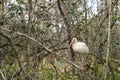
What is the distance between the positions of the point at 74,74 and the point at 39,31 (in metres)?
0.50

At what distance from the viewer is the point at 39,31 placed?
279cm

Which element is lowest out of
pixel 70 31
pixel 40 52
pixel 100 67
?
pixel 100 67

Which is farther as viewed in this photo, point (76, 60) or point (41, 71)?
point (41, 71)

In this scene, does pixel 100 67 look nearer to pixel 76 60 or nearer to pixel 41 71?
pixel 41 71

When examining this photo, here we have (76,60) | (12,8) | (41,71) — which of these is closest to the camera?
(76,60)

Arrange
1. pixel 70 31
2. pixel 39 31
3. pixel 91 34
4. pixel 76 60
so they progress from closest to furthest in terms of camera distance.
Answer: pixel 70 31, pixel 76 60, pixel 39 31, pixel 91 34

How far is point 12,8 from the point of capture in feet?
8.22

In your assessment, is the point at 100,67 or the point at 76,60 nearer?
the point at 76,60

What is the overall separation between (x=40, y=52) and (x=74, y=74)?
17.3 inches

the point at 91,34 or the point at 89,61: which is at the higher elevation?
the point at 91,34

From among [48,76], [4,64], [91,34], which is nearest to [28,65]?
[48,76]

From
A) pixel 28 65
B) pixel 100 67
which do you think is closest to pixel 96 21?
pixel 100 67

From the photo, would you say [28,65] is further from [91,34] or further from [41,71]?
[91,34]

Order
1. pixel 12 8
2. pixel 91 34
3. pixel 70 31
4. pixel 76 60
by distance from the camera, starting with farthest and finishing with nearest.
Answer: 1. pixel 91 34
2. pixel 12 8
3. pixel 76 60
4. pixel 70 31
